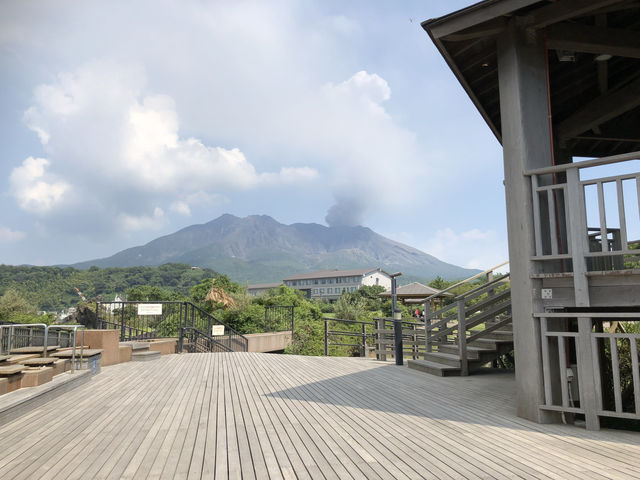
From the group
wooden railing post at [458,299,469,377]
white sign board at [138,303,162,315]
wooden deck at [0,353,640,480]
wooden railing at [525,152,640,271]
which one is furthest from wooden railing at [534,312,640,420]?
white sign board at [138,303,162,315]

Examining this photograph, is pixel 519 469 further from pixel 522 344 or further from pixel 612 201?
pixel 612 201

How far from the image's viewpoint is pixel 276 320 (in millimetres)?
19984

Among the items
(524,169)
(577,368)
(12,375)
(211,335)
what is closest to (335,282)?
(211,335)

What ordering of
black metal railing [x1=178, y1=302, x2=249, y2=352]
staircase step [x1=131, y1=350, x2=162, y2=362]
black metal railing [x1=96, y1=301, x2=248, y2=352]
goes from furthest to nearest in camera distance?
black metal railing [x1=178, y1=302, x2=249, y2=352], black metal railing [x1=96, y1=301, x2=248, y2=352], staircase step [x1=131, y1=350, x2=162, y2=362]

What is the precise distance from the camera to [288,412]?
15.7 feet

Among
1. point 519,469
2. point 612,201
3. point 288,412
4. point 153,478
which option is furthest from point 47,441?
point 612,201

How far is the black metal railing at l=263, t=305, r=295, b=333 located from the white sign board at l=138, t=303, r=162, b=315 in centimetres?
864

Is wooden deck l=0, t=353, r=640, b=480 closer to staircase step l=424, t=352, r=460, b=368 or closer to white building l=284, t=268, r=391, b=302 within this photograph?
staircase step l=424, t=352, r=460, b=368

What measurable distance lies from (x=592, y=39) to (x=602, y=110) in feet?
7.75

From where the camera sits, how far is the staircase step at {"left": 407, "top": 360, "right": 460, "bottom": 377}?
289 inches

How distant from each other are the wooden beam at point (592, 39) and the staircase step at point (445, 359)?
5.20 meters

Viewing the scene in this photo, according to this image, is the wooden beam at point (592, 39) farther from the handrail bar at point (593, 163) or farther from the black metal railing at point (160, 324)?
the black metal railing at point (160, 324)

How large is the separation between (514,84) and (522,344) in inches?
119

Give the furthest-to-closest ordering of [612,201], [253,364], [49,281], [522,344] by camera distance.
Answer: [49,281] → [253,364] → [522,344] → [612,201]
